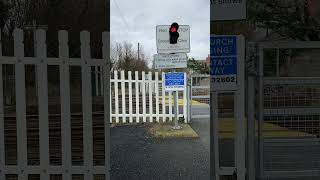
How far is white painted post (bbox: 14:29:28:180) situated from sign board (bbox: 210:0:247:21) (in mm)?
1649

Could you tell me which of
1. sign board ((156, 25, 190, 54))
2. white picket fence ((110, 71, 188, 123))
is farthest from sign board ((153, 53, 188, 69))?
white picket fence ((110, 71, 188, 123))

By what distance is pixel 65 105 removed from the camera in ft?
14.8

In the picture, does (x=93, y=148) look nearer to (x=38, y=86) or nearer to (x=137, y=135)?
(x=38, y=86)

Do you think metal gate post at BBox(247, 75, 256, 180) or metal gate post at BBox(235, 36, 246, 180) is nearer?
metal gate post at BBox(235, 36, 246, 180)

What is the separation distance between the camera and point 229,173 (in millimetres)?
4766

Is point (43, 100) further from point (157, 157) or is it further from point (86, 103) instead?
point (157, 157)

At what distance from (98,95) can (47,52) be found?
1.94ft

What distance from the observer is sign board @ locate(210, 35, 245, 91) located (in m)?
4.45

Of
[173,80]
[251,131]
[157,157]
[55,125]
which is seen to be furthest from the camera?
[173,80]

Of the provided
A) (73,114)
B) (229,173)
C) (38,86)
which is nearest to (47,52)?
(38,86)

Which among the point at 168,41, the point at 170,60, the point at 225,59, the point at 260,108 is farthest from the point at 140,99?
the point at 225,59

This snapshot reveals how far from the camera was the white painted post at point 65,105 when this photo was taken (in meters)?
4.43

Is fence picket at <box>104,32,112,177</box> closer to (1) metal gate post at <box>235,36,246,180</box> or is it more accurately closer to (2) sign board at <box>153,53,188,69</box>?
(1) metal gate post at <box>235,36,246,180</box>

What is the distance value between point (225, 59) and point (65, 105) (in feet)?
4.76
